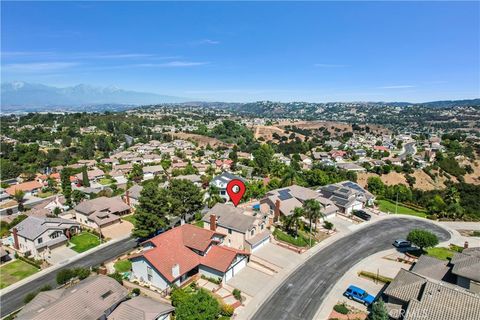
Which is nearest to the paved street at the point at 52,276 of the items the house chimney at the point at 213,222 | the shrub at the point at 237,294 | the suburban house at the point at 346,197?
the house chimney at the point at 213,222

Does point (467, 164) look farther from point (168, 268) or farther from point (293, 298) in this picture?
point (168, 268)

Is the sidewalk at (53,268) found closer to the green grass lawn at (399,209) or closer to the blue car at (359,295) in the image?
the blue car at (359,295)

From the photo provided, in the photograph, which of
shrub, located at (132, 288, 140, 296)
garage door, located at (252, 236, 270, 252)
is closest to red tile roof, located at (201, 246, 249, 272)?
garage door, located at (252, 236, 270, 252)

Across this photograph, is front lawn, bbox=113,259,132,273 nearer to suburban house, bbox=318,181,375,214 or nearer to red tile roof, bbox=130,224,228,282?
red tile roof, bbox=130,224,228,282

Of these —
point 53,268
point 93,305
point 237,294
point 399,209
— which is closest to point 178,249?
point 237,294

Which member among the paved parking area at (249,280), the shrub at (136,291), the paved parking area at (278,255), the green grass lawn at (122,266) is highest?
the shrub at (136,291)

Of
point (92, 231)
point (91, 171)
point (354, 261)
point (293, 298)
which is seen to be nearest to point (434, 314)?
point (293, 298)

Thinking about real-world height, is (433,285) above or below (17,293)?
above
